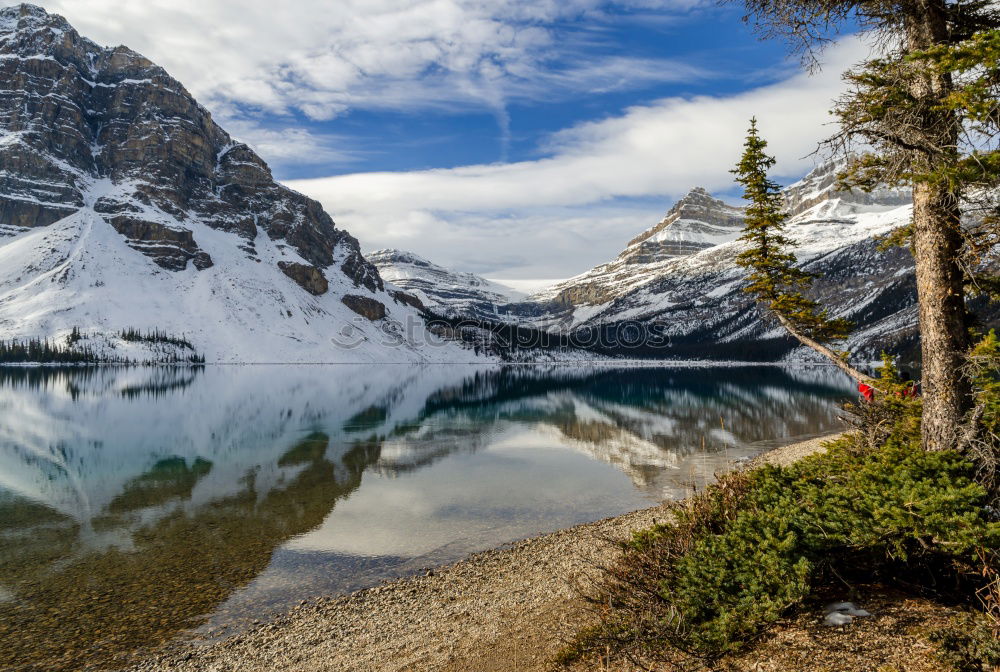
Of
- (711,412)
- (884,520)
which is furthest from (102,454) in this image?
(711,412)

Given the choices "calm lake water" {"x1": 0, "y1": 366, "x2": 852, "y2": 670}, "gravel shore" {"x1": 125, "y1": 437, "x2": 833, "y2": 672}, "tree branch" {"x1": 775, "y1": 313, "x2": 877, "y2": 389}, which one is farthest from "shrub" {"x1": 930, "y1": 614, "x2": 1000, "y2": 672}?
"tree branch" {"x1": 775, "y1": 313, "x2": 877, "y2": 389}

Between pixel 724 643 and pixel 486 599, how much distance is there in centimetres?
766

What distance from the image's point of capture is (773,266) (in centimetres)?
1678

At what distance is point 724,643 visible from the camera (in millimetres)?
7816

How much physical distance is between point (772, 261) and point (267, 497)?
25.0m

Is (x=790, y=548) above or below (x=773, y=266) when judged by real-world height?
below

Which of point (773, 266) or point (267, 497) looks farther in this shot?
point (267, 497)

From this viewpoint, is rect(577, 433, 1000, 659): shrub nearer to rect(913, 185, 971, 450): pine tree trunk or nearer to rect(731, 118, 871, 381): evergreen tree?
rect(913, 185, 971, 450): pine tree trunk

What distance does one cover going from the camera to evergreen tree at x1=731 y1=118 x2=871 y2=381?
16156 millimetres

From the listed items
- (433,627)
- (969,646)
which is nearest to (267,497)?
(433,627)

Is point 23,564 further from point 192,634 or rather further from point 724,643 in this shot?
point 724,643

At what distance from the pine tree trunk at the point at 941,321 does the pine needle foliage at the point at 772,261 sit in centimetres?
604

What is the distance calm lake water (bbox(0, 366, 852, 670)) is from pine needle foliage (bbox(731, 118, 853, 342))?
4933 millimetres

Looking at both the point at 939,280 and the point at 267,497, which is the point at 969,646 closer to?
the point at 939,280
